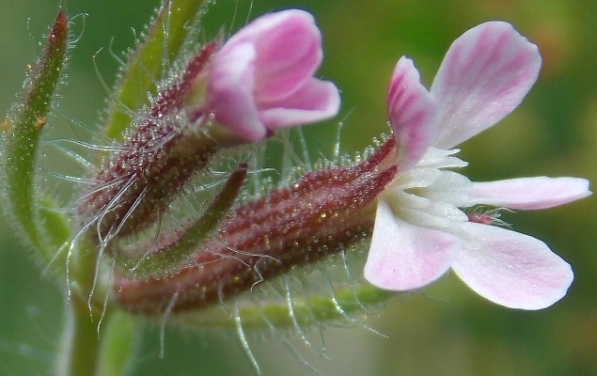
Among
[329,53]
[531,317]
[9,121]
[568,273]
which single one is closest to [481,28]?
[568,273]

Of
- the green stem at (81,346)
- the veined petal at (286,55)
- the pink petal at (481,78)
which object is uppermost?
the veined petal at (286,55)

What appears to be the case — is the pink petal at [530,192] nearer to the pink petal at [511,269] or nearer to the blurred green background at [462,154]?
the pink petal at [511,269]

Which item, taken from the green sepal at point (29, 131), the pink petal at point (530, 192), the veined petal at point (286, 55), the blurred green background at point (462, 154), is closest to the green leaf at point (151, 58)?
the green sepal at point (29, 131)

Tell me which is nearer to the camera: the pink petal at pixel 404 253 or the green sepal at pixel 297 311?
the pink petal at pixel 404 253

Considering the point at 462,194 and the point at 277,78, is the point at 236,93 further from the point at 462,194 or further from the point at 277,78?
the point at 462,194

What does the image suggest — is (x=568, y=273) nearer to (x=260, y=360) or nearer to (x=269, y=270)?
(x=269, y=270)

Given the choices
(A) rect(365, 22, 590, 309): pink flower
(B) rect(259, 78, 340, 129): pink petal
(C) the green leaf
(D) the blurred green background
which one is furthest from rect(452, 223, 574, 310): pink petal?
(D) the blurred green background

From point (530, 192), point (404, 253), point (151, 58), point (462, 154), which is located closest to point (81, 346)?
point (151, 58)
